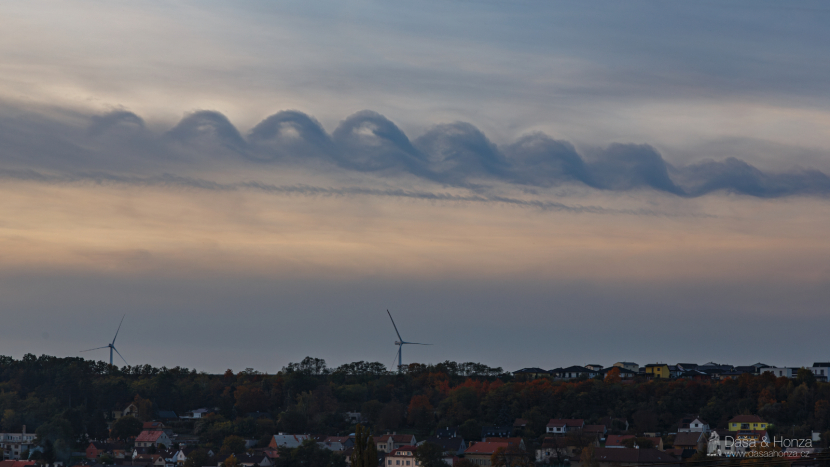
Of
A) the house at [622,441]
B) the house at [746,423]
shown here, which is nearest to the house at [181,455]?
the house at [622,441]

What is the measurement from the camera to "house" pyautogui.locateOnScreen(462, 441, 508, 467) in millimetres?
97125

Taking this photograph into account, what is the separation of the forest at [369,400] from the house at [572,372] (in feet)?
49.9

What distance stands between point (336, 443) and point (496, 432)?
19770 millimetres

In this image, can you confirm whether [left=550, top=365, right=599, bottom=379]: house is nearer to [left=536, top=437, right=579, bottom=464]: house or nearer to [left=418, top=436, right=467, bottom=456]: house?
[left=418, top=436, right=467, bottom=456]: house

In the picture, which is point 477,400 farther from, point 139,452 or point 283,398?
point 139,452

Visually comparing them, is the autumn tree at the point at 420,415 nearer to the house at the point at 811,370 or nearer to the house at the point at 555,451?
the house at the point at 555,451

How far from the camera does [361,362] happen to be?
514ft

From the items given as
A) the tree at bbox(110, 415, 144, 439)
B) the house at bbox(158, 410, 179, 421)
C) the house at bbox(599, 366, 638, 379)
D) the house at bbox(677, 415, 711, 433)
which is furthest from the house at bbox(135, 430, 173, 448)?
the house at bbox(599, 366, 638, 379)

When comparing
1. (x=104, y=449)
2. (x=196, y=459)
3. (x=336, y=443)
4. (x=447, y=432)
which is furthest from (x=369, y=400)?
(x=196, y=459)

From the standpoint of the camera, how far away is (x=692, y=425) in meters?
109

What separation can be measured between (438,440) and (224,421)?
100 ft

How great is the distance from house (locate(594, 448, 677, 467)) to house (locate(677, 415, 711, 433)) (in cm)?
1705

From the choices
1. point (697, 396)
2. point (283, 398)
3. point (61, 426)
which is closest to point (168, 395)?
point (283, 398)

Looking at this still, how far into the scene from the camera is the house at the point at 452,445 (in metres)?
102
